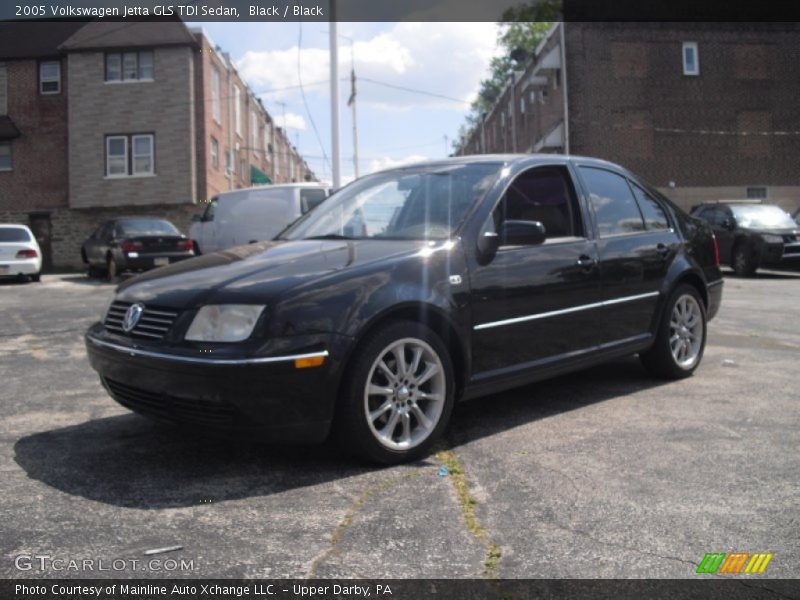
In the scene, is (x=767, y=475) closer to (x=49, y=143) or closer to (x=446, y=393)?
(x=446, y=393)

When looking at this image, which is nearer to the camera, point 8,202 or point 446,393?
point 446,393

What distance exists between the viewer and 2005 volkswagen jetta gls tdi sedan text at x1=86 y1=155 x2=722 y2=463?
132 inches

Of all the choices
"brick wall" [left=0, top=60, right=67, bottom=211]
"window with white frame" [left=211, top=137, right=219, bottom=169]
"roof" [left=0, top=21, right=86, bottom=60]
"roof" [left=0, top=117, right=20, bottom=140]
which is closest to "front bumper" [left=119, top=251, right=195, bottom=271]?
"window with white frame" [left=211, top=137, right=219, bottom=169]

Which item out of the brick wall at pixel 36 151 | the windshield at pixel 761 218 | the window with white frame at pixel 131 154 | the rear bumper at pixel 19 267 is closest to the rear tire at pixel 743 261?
the windshield at pixel 761 218

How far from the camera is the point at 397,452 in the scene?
3629 mm

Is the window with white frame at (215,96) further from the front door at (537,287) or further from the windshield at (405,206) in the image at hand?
the front door at (537,287)

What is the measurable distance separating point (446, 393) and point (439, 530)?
3.51 feet

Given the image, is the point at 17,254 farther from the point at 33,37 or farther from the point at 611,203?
the point at 611,203

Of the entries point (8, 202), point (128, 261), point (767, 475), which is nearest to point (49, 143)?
point (8, 202)

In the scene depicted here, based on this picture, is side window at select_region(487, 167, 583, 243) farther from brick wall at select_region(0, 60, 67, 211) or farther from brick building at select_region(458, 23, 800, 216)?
brick wall at select_region(0, 60, 67, 211)

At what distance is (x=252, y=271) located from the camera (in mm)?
3678

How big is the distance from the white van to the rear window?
5868mm

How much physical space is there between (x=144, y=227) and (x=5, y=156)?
47.3 feet

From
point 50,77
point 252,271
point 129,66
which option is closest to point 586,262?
point 252,271
